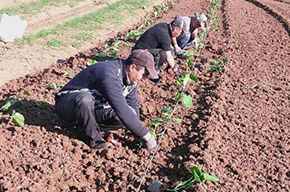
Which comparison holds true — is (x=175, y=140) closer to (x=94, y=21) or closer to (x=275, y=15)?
(x=94, y=21)

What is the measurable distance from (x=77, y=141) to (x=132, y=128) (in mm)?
690

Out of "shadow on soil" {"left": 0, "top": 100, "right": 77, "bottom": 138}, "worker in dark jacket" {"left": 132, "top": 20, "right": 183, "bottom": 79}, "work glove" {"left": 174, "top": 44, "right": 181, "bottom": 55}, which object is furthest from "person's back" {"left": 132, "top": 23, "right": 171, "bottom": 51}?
"shadow on soil" {"left": 0, "top": 100, "right": 77, "bottom": 138}

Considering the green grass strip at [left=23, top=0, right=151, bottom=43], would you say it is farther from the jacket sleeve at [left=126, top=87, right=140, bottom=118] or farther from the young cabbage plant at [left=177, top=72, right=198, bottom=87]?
the jacket sleeve at [left=126, top=87, right=140, bottom=118]

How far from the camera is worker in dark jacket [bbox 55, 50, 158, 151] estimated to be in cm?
338

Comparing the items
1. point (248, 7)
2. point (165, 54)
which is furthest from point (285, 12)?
point (165, 54)

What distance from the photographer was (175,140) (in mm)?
4207

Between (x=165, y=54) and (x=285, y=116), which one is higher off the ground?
(x=165, y=54)

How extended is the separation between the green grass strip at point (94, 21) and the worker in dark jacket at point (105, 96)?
387 centimetres

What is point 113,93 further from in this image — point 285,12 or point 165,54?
point 285,12

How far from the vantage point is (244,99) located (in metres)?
5.29

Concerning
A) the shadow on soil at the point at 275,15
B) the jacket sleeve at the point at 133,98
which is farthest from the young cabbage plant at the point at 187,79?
the shadow on soil at the point at 275,15

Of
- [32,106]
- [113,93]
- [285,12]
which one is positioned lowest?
[285,12]

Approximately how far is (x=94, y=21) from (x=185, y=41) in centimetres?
304

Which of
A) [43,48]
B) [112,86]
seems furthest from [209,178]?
[43,48]
